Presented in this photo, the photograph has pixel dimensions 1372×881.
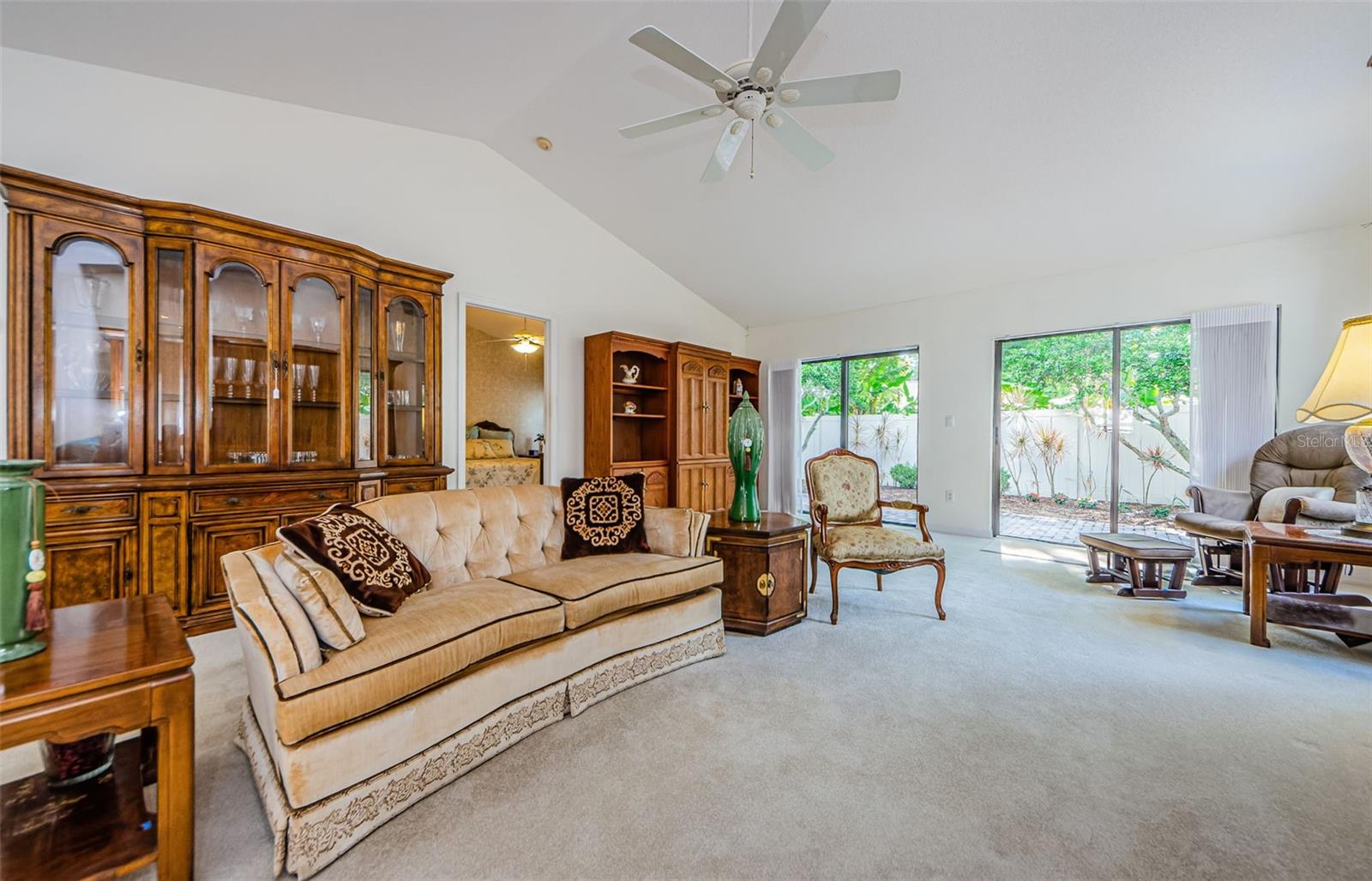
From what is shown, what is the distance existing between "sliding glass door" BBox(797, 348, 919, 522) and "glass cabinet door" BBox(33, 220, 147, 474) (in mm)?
5917

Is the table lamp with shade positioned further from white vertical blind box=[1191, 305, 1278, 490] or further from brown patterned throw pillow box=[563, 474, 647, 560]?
brown patterned throw pillow box=[563, 474, 647, 560]

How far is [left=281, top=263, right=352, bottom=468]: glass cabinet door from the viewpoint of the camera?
302cm

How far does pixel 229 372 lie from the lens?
2879 millimetres

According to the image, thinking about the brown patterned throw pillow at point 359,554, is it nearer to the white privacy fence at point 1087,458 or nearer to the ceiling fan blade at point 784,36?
the ceiling fan blade at point 784,36

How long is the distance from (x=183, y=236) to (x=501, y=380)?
4.86 meters

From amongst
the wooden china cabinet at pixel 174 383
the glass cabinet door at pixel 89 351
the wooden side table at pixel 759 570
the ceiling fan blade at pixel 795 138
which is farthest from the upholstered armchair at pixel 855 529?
the glass cabinet door at pixel 89 351

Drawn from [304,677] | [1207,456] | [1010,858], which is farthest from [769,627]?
[1207,456]

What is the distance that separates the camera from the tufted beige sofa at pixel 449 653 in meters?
1.39

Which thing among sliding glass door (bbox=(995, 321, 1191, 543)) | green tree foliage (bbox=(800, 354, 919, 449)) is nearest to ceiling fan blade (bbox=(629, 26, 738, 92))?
sliding glass door (bbox=(995, 321, 1191, 543))

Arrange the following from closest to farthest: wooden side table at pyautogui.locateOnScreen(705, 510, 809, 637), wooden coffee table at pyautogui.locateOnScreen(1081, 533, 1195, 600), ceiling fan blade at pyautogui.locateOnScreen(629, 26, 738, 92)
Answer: ceiling fan blade at pyautogui.locateOnScreen(629, 26, 738, 92), wooden side table at pyautogui.locateOnScreen(705, 510, 809, 637), wooden coffee table at pyautogui.locateOnScreen(1081, 533, 1195, 600)

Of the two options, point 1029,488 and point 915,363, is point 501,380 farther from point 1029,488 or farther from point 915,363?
point 1029,488

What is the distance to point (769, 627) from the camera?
9.63ft

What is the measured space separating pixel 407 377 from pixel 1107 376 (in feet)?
19.2

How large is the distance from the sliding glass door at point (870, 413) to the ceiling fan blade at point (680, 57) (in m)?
4.44
